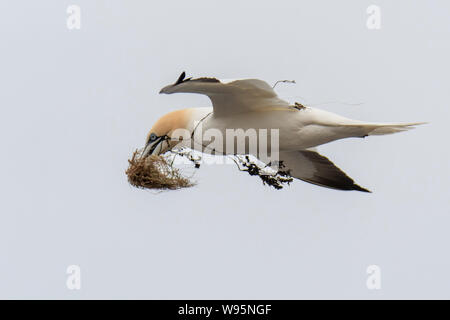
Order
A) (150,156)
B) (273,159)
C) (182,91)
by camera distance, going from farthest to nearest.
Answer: (273,159) < (150,156) < (182,91)

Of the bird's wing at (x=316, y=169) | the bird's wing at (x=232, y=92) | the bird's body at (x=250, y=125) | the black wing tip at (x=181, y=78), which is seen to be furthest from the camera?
the bird's wing at (x=316, y=169)

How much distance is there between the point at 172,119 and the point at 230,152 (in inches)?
28.7

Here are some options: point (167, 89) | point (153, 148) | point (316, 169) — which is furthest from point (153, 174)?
point (316, 169)

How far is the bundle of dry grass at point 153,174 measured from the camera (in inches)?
401

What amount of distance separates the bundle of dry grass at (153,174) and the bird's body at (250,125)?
32cm

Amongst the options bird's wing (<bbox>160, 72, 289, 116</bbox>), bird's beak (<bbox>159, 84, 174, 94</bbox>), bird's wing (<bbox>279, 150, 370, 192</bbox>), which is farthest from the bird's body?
bird's wing (<bbox>279, 150, 370, 192</bbox>)

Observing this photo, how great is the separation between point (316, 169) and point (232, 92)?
186 centimetres

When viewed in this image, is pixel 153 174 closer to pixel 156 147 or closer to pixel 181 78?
pixel 156 147

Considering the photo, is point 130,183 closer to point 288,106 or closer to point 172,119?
point 172,119

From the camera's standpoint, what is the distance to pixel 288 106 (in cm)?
1020

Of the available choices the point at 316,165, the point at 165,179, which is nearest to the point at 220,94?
the point at 165,179

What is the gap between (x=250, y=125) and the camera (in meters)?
10.3

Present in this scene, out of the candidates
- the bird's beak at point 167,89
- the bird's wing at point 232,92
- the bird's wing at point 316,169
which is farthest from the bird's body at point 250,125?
the bird's wing at point 316,169

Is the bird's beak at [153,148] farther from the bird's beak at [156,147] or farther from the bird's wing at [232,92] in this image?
the bird's wing at [232,92]
